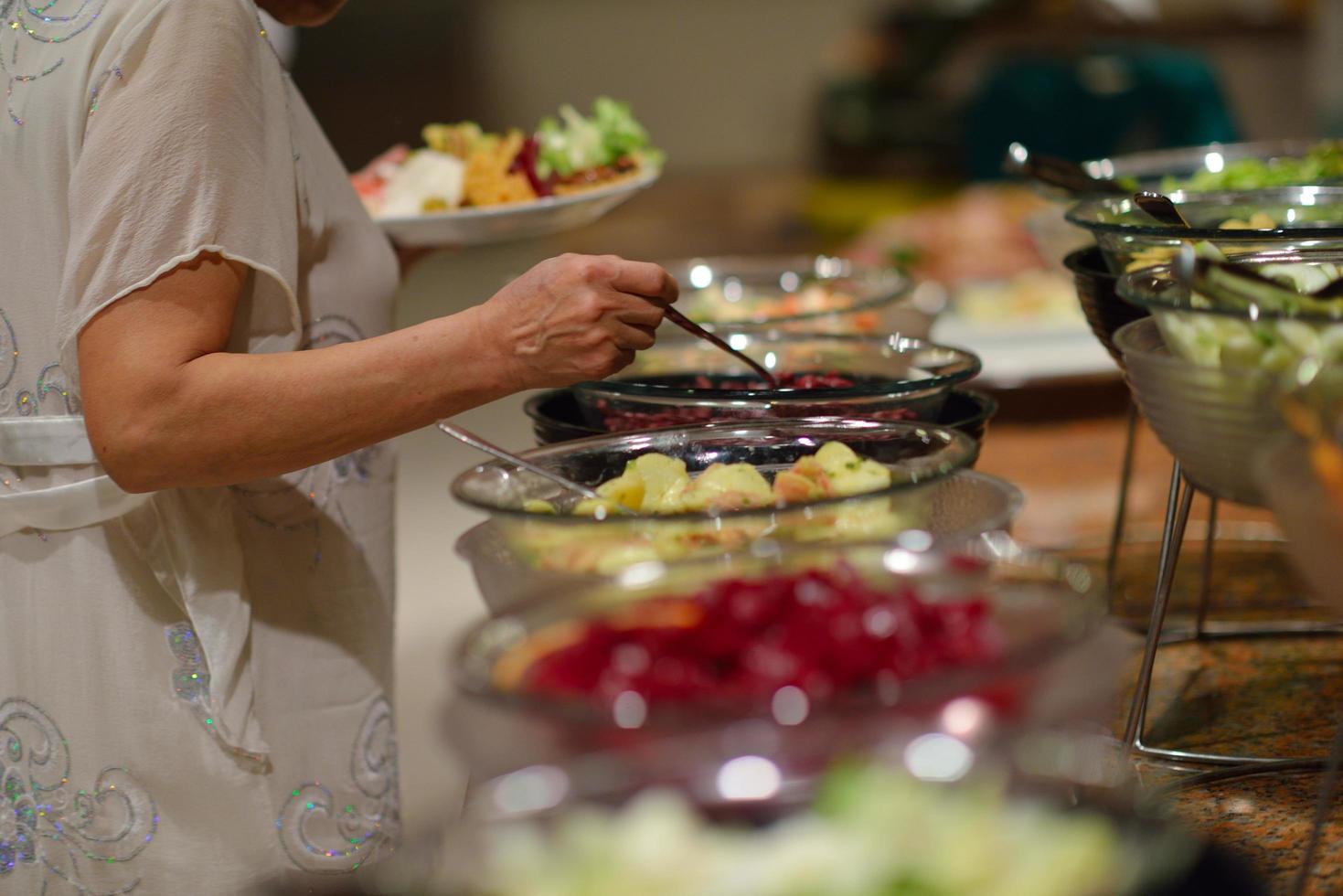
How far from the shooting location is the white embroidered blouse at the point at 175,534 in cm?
97

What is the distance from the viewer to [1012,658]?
1.92 ft

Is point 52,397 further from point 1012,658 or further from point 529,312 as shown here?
point 1012,658

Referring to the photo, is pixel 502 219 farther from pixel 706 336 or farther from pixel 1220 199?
pixel 1220 199

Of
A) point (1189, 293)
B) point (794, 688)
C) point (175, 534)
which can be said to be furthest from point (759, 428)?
point (175, 534)

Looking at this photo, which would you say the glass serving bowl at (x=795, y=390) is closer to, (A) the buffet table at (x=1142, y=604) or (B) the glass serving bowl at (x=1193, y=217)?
(B) the glass serving bowl at (x=1193, y=217)

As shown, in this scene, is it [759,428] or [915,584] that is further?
[759,428]

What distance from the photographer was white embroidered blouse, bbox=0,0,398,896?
97cm

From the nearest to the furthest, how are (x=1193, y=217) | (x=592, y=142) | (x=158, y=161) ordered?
(x=158, y=161), (x=1193, y=217), (x=592, y=142)

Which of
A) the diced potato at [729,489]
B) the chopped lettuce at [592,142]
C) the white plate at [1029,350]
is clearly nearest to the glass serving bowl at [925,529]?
the diced potato at [729,489]

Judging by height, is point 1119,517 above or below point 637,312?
below

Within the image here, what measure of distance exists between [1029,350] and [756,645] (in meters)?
2.40

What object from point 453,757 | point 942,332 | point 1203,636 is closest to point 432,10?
point 942,332

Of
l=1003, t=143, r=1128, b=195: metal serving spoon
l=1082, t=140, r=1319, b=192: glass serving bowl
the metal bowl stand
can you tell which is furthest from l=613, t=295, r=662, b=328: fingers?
l=1082, t=140, r=1319, b=192: glass serving bowl

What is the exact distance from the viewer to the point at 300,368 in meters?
0.98
